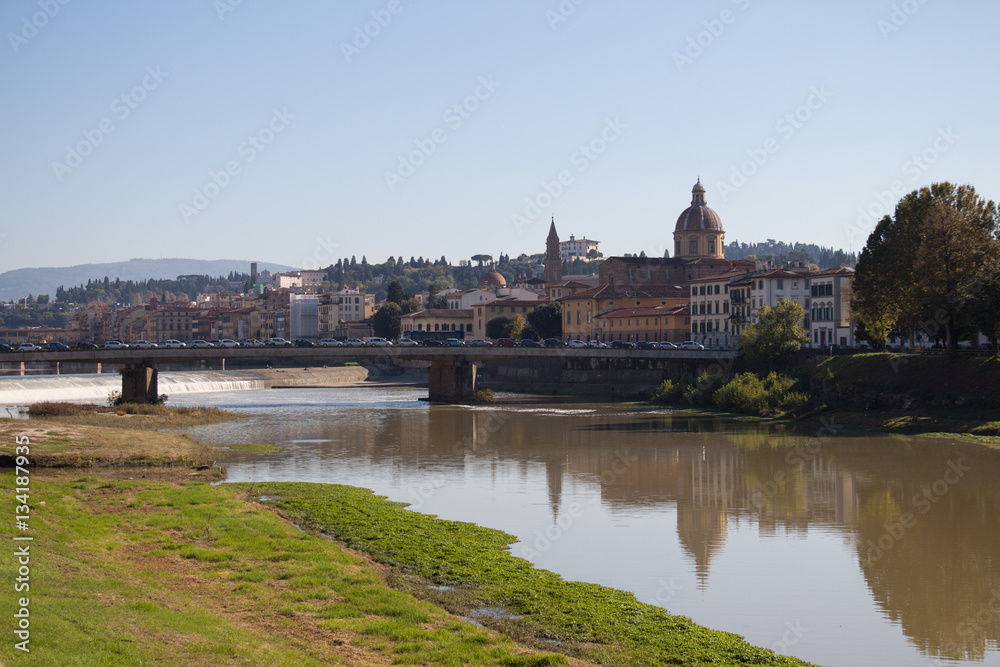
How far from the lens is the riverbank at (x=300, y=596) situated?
12.9 m

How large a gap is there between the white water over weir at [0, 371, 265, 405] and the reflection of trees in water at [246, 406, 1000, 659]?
32.2m

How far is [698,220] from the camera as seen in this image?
445ft

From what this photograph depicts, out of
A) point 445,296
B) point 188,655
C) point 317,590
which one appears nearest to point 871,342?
point 317,590

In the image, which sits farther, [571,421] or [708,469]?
[571,421]

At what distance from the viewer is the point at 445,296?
17150 centimetres

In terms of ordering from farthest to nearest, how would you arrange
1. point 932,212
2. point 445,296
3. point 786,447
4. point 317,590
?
point 445,296, point 932,212, point 786,447, point 317,590

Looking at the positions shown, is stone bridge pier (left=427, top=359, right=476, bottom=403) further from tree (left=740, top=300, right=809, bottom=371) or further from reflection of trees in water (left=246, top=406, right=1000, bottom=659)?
tree (left=740, top=300, right=809, bottom=371)

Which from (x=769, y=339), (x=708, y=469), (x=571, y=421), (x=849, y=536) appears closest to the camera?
(x=849, y=536)

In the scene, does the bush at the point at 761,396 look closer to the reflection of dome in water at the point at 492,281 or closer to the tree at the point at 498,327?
the tree at the point at 498,327

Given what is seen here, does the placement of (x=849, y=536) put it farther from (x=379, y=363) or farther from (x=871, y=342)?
(x=379, y=363)

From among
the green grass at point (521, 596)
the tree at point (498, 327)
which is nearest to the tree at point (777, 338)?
the green grass at point (521, 596)

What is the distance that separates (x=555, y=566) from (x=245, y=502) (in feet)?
32.4

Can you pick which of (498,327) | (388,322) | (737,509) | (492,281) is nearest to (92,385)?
(498,327)

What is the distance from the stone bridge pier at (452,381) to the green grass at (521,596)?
175ft
